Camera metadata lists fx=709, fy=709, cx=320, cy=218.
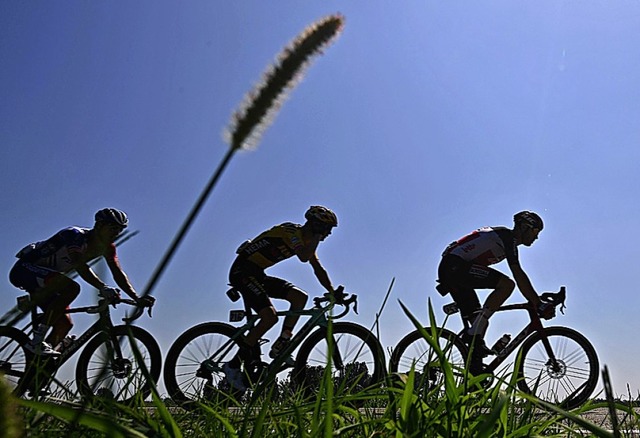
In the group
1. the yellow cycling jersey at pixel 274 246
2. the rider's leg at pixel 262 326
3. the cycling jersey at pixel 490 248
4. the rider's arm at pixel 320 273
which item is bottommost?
the rider's leg at pixel 262 326

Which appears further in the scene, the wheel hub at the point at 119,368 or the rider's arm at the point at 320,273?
the rider's arm at the point at 320,273

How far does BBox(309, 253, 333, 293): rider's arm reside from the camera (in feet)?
26.4

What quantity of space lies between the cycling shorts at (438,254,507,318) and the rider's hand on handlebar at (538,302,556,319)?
0.72 meters

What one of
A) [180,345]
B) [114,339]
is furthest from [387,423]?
[180,345]

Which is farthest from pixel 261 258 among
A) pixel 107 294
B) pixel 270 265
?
pixel 107 294

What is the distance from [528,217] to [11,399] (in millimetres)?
8069

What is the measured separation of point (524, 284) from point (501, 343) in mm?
842

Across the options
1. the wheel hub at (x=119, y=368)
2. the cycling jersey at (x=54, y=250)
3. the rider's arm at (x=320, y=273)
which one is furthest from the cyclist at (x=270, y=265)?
the wheel hub at (x=119, y=368)

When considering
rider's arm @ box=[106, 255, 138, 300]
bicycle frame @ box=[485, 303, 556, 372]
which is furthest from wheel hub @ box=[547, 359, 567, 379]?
rider's arm @ box=[106, 255, 138, 300]

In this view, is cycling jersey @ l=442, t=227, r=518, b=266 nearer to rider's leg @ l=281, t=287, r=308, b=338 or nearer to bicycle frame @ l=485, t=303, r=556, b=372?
bicycle frame @ l=485, t=303, r=556, b=372

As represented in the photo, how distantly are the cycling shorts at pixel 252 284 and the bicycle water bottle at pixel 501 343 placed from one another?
8.98ft

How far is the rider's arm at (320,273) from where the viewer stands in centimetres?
804

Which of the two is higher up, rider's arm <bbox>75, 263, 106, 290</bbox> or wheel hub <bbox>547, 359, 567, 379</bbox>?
wheel hub <bbox>547, 359, 567, 379</bbox>

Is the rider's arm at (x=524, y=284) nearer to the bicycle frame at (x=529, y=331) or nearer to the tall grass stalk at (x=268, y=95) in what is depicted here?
the bicycle frame at (x=529, y=331)
